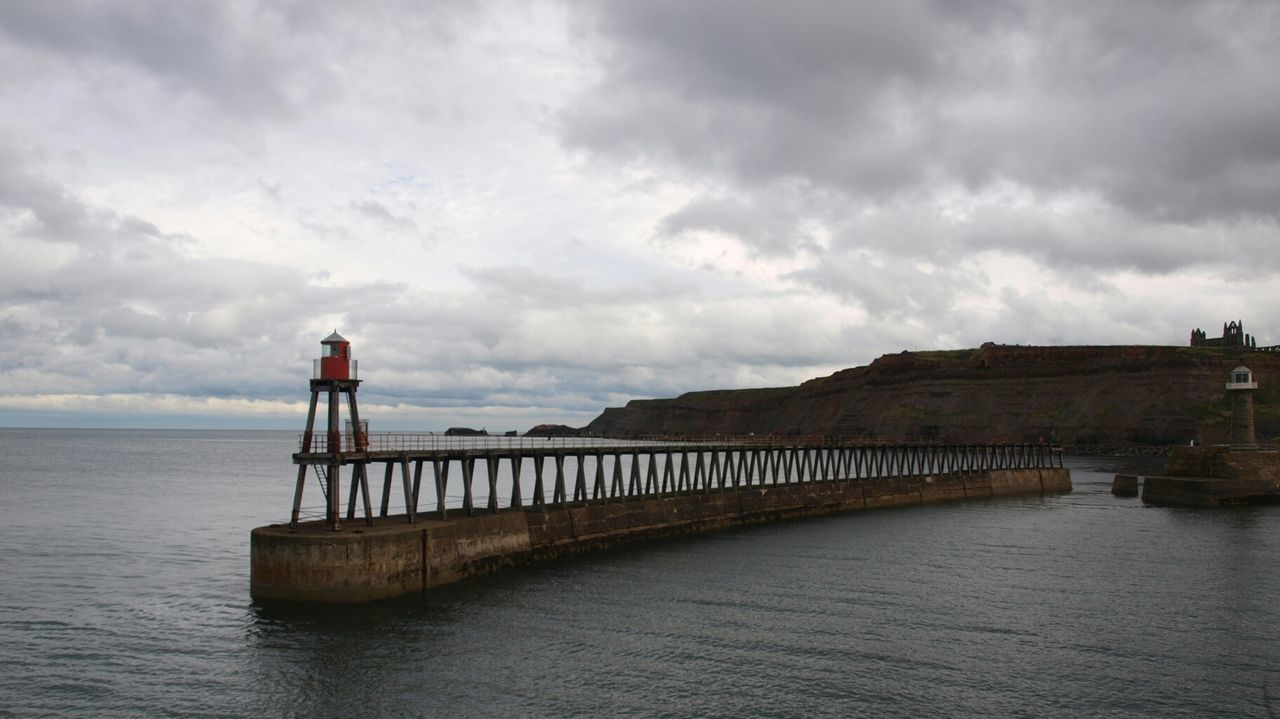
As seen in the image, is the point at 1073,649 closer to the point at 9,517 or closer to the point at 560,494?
the point at 560,494

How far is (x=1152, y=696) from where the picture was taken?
2402cm

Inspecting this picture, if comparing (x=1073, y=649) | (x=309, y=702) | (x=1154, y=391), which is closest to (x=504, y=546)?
(x=309, y=702)

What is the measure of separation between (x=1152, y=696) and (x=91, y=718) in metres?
29.0

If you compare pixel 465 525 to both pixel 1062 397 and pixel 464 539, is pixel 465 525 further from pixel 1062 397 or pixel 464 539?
pixel 1062 397

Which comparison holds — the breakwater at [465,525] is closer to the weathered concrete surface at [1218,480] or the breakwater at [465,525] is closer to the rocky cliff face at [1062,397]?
the weathered concrete surface at [1218,480]

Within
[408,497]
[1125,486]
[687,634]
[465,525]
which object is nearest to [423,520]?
[465,525]

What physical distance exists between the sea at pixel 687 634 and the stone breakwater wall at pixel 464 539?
0.85 metres

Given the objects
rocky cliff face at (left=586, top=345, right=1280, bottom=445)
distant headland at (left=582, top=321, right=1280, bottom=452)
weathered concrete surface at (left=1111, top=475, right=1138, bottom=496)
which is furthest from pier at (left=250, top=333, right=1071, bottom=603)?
distant headland at (left=582, top=321, right=1280, bottom=452)

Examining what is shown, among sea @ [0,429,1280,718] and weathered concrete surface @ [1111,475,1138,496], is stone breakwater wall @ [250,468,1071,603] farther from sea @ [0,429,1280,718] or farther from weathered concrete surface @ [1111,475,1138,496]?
weathered concrete surface @ [1111,475,1138,496]

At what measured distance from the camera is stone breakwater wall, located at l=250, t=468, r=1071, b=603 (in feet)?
106

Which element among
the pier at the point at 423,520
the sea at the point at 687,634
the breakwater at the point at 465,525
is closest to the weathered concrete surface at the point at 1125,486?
the sea at the point at 687,634

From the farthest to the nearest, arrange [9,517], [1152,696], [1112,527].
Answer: [9,517] < [1112,527] < [1152,696]

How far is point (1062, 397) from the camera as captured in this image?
175625 mm

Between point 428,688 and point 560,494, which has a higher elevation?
point 560,494
